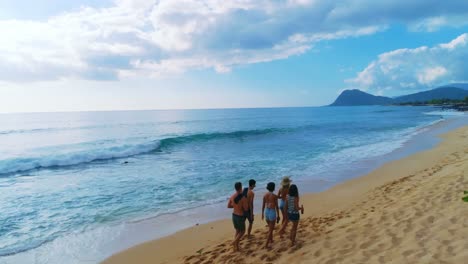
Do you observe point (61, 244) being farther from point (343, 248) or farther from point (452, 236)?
point (452, 236)

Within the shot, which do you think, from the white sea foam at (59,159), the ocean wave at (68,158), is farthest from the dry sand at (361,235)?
the white sea foam at (59,159)

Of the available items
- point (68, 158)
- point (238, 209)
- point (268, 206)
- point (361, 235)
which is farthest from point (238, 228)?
point (68, 158)

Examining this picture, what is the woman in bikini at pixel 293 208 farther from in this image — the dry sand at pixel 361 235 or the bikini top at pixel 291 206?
the dry sand at pixel 361 235

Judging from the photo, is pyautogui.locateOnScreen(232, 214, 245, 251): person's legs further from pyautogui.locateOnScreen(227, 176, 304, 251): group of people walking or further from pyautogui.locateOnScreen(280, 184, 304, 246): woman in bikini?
pyautogui.locateOnScreen(280, 184, 304, 246): woman in bikini

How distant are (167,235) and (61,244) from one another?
2.90 m

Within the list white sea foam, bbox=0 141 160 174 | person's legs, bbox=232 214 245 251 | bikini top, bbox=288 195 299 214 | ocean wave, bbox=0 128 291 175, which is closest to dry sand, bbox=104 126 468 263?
person's legs, bbox=232 214 245 251

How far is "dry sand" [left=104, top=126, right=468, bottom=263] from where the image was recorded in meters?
5.96

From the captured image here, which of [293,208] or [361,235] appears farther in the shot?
[293,208]

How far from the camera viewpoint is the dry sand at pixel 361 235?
5.96 m

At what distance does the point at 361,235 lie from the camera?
7.02 meters

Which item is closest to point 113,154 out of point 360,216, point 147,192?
point 147,192

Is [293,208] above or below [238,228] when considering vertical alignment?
above

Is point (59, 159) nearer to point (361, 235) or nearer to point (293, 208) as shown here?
point (293, 208)

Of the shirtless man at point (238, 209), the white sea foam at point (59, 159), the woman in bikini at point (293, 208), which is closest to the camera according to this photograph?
the woman in bikini at point (293, 208)
